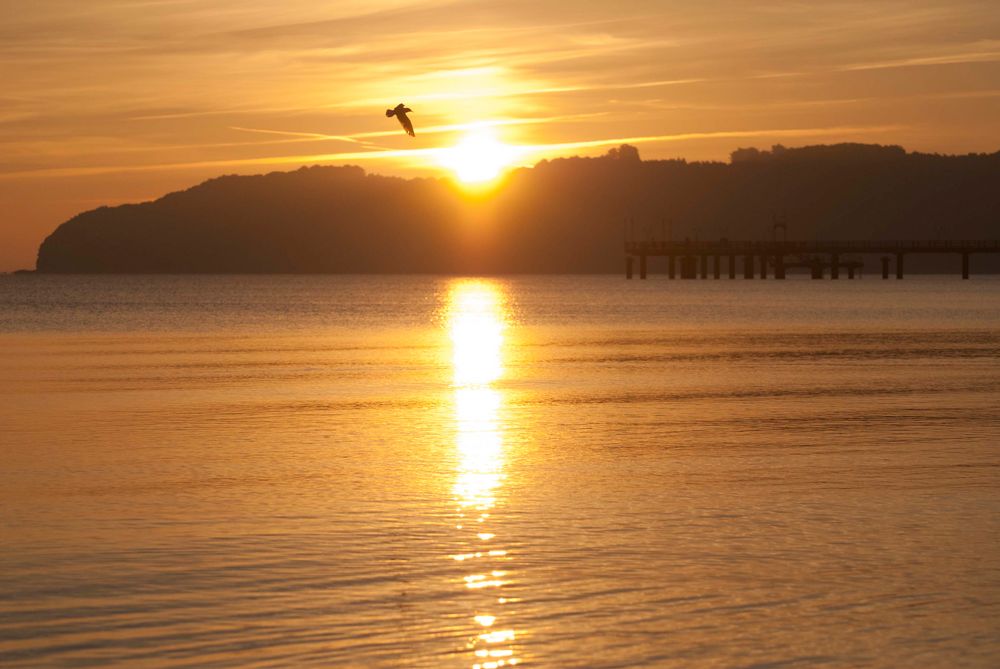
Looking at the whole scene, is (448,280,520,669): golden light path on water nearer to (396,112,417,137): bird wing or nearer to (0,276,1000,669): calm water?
(0,276,1000,669): calm water

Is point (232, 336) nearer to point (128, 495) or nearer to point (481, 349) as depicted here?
point (481, 349)

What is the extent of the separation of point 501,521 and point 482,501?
1.74m

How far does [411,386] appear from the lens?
42406 millimetres

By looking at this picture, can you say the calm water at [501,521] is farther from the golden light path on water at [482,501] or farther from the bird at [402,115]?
the bird at [402,115]

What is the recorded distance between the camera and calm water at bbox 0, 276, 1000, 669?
13.3 meters

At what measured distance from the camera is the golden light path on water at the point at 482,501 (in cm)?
1321

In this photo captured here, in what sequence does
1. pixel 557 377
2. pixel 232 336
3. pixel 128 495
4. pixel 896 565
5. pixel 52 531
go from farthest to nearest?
pixel 232 336
pixel 557 377
pixel 128 495
pixel 52 531
pixel 896 565

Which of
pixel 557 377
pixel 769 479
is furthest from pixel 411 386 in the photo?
pixel 769 479

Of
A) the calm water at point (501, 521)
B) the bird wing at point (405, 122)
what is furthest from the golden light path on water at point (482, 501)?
the bird wing at point (405, 122)

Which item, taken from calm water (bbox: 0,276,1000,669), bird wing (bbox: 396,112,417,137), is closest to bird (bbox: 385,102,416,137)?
bird wing (bbox: 396,112,417,137)

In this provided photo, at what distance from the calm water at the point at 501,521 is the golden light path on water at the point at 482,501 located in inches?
2.5

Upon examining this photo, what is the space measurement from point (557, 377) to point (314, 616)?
107 ft

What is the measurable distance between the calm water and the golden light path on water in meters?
0.06

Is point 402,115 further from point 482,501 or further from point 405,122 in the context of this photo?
point 482,501
